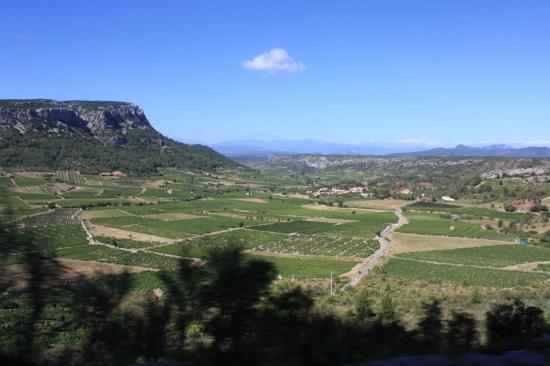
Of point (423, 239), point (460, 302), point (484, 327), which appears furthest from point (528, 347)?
point (423, 239)

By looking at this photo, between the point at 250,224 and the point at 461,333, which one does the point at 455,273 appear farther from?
the point at 461,333

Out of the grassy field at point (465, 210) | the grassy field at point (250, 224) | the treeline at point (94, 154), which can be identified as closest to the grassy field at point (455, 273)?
the grassy field at point (250, 224)

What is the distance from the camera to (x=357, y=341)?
16.1ft

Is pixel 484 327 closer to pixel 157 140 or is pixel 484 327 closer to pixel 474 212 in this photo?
pixel 474 212

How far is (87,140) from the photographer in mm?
134500

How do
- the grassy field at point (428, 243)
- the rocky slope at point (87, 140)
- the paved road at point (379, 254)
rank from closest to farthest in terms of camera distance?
the paved road at point (379, 254) → the grassy field at point (428, 243) → the rocky slope at point (87, 140)

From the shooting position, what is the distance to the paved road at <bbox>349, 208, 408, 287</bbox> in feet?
117

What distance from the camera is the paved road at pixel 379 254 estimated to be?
35.5 m

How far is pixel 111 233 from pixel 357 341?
181ft

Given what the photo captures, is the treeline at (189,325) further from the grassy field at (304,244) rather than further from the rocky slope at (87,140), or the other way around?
the rocky slope at (87,140)

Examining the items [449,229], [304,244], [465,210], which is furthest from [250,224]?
[465,210]

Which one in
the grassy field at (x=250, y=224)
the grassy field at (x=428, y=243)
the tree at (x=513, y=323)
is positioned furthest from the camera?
the grassy field at (x=428, y=243)

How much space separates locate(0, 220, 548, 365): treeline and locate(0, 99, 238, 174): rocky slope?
96.8 metres

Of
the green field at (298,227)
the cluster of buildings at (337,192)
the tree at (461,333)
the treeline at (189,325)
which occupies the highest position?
the treeline at (189,325)
